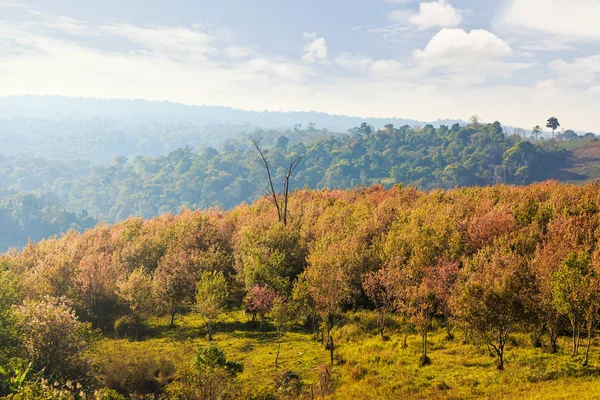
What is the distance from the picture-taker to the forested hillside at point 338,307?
24406mm

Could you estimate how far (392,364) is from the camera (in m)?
29.7

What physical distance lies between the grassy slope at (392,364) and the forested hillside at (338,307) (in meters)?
0.16

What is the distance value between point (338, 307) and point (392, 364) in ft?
24.7

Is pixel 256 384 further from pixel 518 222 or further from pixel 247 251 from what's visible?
pixel 518 222

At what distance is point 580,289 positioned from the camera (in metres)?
23.4

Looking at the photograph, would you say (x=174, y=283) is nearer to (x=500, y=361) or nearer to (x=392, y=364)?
(x=392, y=364)

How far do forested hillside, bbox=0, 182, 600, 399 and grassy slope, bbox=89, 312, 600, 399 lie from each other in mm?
156

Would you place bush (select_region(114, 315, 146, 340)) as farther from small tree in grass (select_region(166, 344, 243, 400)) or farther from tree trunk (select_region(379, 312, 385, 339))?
tree trunk (select_region(379, 312, 385, 339))

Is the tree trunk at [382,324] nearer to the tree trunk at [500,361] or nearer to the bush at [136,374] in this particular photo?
the tree trunk at [500,361]

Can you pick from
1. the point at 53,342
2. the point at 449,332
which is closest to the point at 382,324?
the point at 449,332

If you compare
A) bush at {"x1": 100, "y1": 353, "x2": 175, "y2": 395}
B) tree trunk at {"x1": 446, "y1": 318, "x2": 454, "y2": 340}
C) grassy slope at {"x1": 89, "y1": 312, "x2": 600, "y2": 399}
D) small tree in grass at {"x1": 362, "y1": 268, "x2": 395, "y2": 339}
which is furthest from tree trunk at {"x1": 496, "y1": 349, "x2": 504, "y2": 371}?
bush at {"x1": 100, "y1": 353, "x2": 175, "y2": 395}

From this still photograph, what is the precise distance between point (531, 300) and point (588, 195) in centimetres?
3013

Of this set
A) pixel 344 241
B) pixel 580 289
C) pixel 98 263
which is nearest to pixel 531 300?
pixel 580 289

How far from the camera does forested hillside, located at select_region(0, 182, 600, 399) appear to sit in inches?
961
